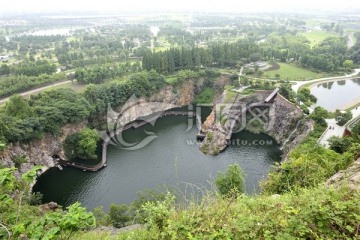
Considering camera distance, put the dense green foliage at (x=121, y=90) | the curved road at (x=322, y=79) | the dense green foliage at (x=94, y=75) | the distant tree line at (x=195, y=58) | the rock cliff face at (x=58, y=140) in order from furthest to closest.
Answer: the distant tree line at (x=195, y=58) < the curved road at (x=322, y=79) < the dense green foliage at (x=94, y=75) < the dense green foliage at (x=121, y=90) < the rock cliff face at (x=58, y=140)

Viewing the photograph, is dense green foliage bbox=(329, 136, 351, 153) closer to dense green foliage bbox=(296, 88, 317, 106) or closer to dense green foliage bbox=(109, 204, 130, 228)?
dense green foliage bbox=(296, 88, 317, 106)

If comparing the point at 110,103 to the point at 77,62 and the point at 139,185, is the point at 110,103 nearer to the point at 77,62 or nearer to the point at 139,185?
the point at 139,185

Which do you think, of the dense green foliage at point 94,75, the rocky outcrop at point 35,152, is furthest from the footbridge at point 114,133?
the dense green foliage at point 94,75

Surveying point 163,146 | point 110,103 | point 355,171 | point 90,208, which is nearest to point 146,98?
point 110,103

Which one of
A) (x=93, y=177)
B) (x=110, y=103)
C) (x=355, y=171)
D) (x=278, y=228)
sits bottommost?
(x=93, y=177)

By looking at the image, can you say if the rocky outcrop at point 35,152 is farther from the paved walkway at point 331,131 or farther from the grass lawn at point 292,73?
the grass lawn at point 292,73

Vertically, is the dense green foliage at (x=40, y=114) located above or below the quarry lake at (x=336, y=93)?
above

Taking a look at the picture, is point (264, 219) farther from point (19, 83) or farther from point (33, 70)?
point (33, 70)
